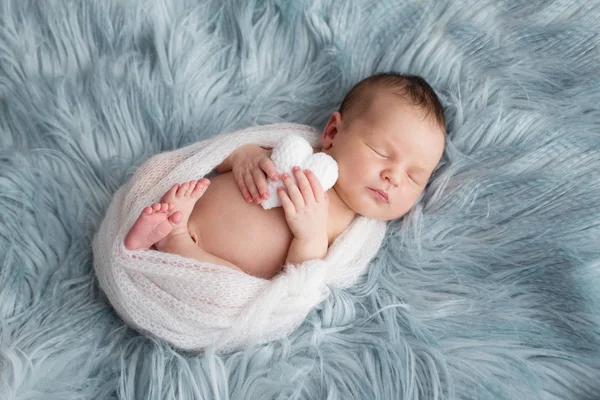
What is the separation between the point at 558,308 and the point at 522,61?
1.84 ft

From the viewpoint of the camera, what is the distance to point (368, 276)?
48.2 inches

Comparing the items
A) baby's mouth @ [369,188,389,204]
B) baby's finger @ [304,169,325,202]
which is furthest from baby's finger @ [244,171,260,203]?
baby's mouth @ [369,188,389,204]

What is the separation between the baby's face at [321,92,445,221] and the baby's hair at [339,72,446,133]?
0.6 inches

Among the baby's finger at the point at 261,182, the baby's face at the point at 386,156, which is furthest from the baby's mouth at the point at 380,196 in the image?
the baby's finger at the point at 261,182

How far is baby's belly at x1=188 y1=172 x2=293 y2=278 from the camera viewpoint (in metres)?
1.15

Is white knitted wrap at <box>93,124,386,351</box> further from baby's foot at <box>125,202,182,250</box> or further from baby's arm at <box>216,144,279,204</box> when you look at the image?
baby's arm at <box>216,144,279,204</box>

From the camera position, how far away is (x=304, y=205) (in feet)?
3.71

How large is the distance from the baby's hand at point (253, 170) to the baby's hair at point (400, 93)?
20 centimetres

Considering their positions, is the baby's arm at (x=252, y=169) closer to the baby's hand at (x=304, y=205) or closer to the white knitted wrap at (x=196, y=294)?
the baby's hand at (x=304, y=205)

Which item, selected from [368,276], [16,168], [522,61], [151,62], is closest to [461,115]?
[522,61]

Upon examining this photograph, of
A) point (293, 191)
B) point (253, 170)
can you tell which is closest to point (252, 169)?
point (253, 170)

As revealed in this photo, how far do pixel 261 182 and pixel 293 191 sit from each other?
7 centimetres

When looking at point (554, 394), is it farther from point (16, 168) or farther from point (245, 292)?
point (16, 168)

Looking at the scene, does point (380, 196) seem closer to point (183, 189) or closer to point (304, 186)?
point (304, 186)
